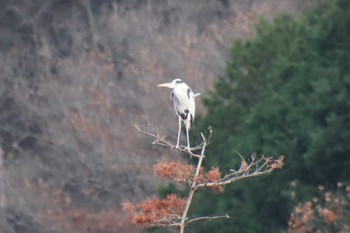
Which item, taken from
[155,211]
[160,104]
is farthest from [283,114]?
[155,211]

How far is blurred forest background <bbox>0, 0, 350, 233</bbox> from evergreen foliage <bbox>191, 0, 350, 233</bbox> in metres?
0.02

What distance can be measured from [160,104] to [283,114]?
24.7ft

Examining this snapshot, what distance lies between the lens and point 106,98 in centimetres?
2998

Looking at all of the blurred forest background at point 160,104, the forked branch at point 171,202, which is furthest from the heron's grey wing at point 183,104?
the blurred forest background at point 160,104

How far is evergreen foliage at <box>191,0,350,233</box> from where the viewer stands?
68.0ft

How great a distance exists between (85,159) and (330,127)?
9558mm

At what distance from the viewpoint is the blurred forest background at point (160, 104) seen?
68.7ft

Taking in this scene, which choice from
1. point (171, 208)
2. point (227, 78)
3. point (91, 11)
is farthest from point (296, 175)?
point (91, 11)

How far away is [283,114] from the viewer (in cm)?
2192

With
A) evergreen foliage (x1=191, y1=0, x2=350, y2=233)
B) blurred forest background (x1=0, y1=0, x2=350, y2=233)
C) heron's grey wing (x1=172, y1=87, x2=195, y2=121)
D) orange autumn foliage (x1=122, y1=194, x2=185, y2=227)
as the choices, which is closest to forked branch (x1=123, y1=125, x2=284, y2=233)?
orange autumn foliage (x1=122, y1=194, x2=185, y2=227)

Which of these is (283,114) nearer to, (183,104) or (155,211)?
(183,104)

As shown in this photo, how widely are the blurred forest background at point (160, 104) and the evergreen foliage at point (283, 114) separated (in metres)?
0.02

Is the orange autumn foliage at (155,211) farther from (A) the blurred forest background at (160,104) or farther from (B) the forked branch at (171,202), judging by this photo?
(A) the blurred forest background at (160,104)

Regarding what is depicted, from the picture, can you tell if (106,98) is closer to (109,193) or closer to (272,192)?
(109,193)
